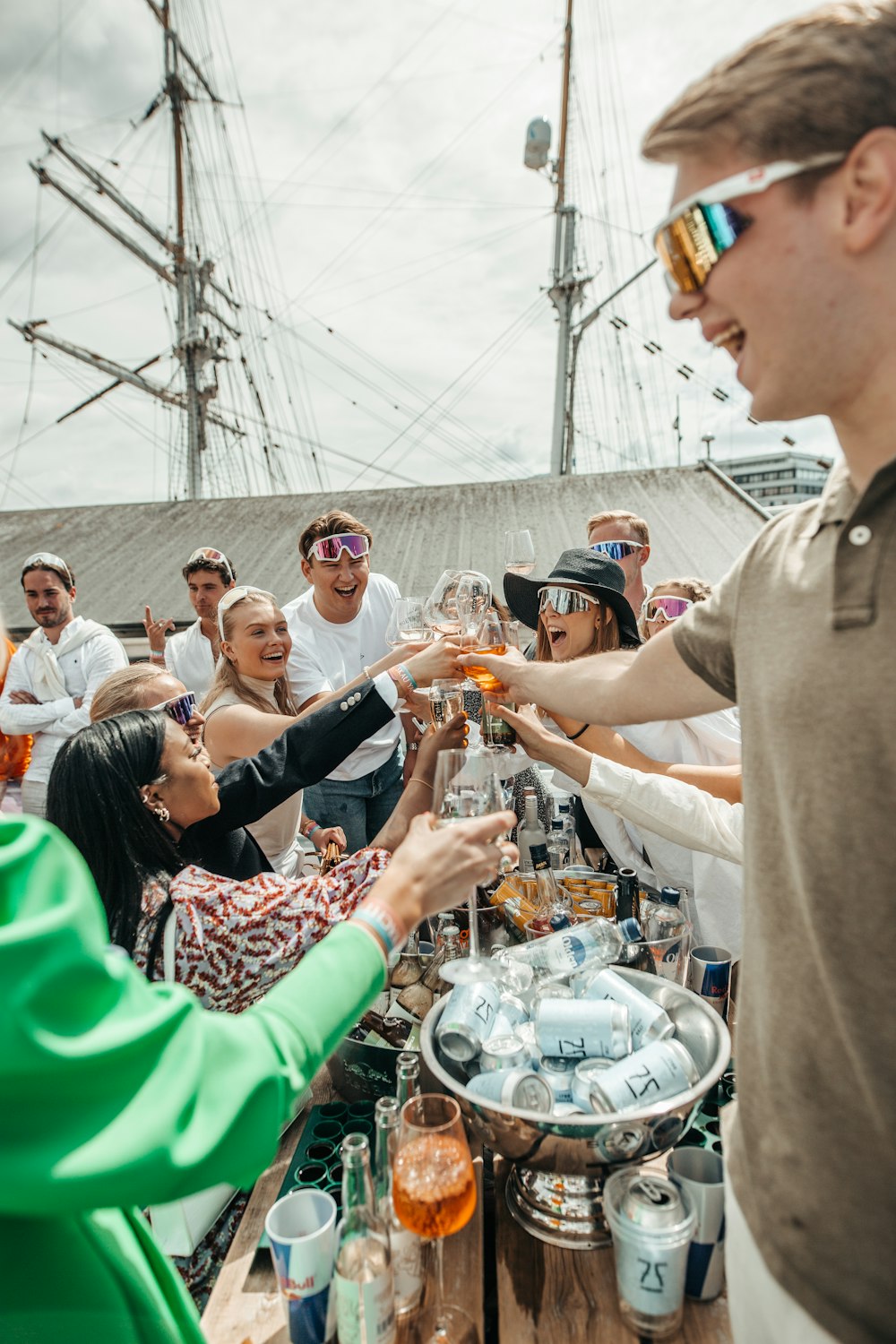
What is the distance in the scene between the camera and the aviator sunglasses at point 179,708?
242 centimetres

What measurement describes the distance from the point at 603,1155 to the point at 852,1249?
51 cm

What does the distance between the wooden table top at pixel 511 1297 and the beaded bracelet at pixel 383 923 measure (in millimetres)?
717

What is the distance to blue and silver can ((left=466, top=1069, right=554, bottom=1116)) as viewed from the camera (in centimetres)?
138

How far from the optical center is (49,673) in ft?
17.1

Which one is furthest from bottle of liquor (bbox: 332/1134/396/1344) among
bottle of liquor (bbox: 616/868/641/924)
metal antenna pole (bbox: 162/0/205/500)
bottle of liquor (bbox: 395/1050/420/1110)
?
metal antenna pole (bbox: 162/0/205/500)

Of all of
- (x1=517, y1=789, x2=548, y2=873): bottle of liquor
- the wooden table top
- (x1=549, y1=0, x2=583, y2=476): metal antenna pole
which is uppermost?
(x1=549, y1=0, x2=583, y2=476): metal antenna pole

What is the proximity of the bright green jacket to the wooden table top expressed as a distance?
29 cm

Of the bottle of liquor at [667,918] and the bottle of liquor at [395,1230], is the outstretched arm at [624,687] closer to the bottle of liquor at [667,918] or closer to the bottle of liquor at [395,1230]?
the bottle of liquor at [667,918]

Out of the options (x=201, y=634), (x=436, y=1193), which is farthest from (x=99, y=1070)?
(x=201, y=634)

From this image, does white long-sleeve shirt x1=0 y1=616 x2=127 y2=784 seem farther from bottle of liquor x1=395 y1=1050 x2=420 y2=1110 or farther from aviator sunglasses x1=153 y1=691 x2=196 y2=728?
bottle of liquor x1=395 y1=1050 x2=420 y2=1110

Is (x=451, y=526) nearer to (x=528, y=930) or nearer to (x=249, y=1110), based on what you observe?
(x=528, y=930)

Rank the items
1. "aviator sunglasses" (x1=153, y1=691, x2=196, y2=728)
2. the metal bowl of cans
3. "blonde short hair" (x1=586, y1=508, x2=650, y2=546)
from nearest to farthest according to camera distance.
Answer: the metal bowl of cans, "aviator sunglasses" (x1=153, y1=691, x2=196, y2=728), "blonde short hair" (x1=586, y1=508, x2=650, y2=546)

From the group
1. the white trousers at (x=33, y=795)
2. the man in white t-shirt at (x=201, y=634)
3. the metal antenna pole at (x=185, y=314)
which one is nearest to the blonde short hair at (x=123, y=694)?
the man in white t-shirt at (x=201, y=634)

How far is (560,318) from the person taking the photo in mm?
24953
